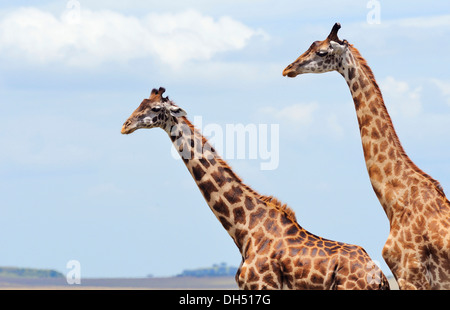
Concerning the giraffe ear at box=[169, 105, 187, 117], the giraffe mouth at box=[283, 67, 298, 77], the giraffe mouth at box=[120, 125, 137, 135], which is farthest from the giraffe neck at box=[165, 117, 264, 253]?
the giraffe mouth at box=[283, 67, 298, 77]

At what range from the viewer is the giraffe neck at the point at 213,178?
19859 millimetres

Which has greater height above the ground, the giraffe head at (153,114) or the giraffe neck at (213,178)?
the giraffe head at (153,114)

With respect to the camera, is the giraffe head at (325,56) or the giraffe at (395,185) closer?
the giraffe at (395,185)

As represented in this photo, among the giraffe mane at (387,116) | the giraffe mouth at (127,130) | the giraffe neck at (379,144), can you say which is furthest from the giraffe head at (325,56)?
the giraffe mouth at (127,130)

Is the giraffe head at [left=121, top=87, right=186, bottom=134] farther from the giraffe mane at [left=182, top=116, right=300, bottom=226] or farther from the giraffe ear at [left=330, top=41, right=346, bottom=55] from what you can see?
the giraffe ear at [left=330, top=41, right=346, bottom=55]

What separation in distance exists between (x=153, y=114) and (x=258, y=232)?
11.3ft

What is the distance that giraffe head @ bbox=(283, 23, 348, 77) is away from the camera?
2094 cm

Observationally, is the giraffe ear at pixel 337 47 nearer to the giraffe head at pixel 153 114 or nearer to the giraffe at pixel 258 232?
the giraffe at pixel 258 232

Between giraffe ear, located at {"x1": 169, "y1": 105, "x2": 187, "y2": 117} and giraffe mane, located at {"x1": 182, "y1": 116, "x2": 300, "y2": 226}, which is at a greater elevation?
giraffe ear, located at {"x1": 169, "y1": 105, "x2": 187, "y2": 117}

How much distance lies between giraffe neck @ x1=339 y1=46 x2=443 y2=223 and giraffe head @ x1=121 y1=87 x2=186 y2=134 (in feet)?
13.1

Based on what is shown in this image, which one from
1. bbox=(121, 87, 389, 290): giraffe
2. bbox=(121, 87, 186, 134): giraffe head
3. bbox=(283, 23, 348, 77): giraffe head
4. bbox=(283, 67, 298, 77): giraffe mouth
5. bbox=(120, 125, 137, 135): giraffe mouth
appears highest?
bbox=(283, 23, 348, 77): giraffe head
